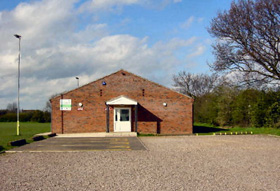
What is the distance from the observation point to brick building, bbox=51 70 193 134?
24.2 meters

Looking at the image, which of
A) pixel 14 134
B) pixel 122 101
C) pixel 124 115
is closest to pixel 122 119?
pixel 124 115

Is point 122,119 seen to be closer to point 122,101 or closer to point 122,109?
point 122,109

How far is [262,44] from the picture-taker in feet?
70.1

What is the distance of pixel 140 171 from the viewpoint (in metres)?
8.70

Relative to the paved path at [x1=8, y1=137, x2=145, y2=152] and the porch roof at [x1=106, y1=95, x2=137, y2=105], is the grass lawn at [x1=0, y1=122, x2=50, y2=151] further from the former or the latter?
the porch roof at [x1=106, y1=95, x2=137, y2=105]

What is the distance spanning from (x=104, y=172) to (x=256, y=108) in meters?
21.9

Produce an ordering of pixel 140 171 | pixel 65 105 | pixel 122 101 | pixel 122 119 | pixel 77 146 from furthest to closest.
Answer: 1. pixel 122 119
2. pixel 65 105
3. pixel 122 101
4. pixel 77 146
5. pixel 140 171

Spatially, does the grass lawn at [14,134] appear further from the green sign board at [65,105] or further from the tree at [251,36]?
the tree at [251,36]

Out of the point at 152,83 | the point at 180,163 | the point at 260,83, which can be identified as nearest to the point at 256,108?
the point at 260,83

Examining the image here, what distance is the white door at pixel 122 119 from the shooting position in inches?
963

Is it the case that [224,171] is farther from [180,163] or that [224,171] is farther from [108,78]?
[108,78]

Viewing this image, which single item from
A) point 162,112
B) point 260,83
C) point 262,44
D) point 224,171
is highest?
point 262,44

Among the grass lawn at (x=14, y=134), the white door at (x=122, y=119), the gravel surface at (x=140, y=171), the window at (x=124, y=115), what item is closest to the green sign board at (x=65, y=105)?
the grass lawn at (x=14, y=134)

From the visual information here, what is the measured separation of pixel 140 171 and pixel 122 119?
16.0 m
